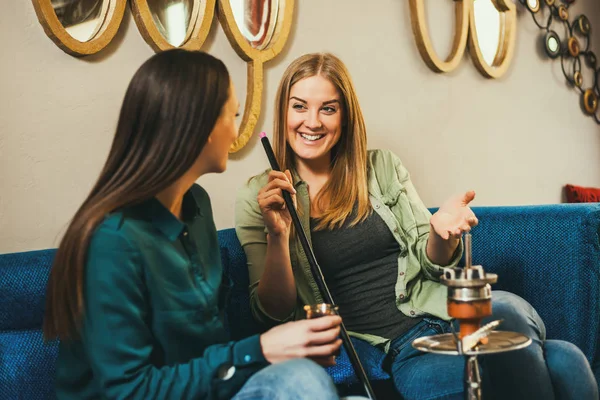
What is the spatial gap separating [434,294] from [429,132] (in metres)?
1.23

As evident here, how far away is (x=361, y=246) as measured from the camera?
1838mm

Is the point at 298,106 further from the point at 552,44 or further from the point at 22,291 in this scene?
the point at 552,44

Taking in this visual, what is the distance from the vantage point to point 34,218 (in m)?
1.72

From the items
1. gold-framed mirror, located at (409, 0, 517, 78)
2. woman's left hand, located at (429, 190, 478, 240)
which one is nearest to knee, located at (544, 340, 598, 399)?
woman's left hand, located at (429, 190, 478, 240)

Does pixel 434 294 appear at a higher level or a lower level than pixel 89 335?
lower

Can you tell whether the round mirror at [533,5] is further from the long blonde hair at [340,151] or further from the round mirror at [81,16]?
the round mirror at [81,16]

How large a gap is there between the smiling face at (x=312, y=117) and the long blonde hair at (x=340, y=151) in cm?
2

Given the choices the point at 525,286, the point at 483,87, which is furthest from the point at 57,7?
the point at 483,87

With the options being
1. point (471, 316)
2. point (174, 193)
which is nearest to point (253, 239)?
point (174, 193)

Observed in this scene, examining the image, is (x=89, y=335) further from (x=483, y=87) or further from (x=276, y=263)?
(x=483, y=87)

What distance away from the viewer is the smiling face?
1876mm

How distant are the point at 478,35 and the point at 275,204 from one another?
194 centimetres

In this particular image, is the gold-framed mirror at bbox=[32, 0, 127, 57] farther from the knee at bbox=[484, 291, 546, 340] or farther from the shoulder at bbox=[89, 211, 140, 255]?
the knee at bbox=[484, 291, 546, 340]

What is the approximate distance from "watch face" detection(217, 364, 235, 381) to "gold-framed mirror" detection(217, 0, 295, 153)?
1.10 metres
